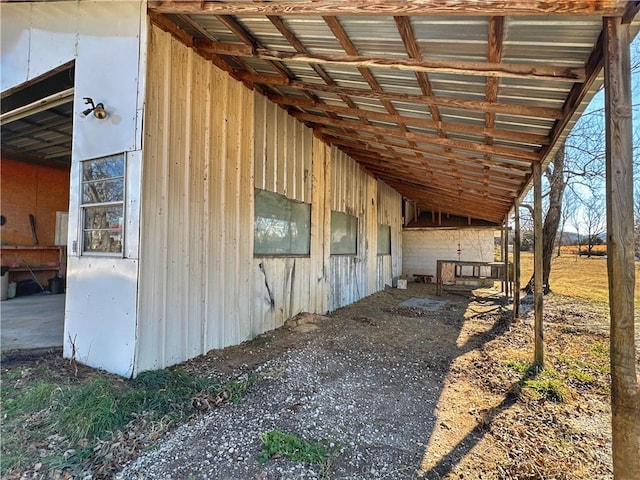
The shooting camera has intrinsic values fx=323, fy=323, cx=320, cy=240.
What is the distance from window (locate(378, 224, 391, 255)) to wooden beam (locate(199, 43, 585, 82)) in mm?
7885

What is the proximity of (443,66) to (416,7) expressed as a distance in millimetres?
802

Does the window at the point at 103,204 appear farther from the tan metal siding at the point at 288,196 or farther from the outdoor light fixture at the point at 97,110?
the tan metal siding at the point at 288,196

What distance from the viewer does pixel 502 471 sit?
2123 mm

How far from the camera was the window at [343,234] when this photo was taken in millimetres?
7570

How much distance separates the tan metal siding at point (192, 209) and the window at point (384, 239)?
22.3 ft

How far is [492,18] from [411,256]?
492 inches

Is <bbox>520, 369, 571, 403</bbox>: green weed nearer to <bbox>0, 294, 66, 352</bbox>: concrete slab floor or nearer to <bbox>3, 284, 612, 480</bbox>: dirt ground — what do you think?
<bbox>3, 284, 612, 480</bbox>: dirt ground

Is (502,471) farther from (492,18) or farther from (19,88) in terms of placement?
(19,88)

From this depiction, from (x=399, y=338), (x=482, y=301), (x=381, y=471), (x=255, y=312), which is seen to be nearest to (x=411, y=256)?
(x=482, y=301)

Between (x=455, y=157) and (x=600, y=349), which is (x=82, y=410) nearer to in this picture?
(x=455, y=157)

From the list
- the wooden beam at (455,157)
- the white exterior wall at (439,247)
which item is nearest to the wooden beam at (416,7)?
the wooden beam at (455,157)

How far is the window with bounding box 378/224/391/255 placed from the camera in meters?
10.8

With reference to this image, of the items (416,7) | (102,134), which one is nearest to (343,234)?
(102,134)

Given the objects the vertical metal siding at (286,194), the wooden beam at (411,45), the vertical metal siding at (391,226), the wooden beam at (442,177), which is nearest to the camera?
the wooden beam at (411,45)
